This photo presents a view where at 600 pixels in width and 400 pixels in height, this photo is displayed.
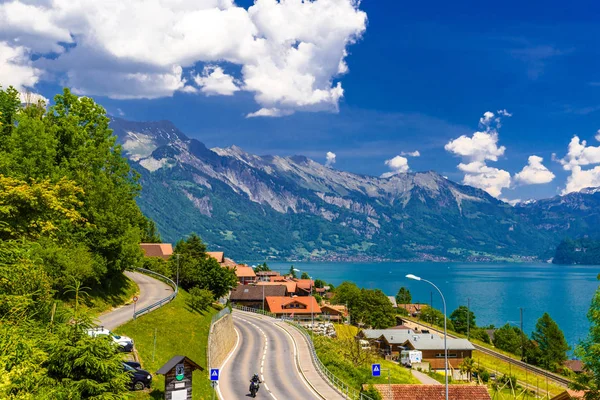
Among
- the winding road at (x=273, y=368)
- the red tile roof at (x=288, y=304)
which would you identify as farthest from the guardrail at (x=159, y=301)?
the red tile roof at (x=288, y=304)

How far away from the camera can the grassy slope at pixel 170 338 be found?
34312 mm

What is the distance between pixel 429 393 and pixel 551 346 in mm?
75784

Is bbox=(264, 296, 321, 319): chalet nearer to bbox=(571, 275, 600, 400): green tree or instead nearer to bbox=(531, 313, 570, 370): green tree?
bbox=(531, 313, 570, 370): green tree

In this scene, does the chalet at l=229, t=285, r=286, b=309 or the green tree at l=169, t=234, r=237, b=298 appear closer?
the green tree at l=169, t=234, r=237, b=298

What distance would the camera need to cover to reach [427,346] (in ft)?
299

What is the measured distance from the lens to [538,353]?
105375 mm

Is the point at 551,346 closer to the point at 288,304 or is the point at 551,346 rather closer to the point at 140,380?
the point at 288,304

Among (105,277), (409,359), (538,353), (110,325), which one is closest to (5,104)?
(105,277)

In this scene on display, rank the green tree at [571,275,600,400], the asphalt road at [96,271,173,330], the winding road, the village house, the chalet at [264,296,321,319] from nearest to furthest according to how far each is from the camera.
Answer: the green tree at [571,275,600,400]
the winding road
the asphalt road at [96,271,173,330]
the village house
the chalet at [264,296,321,319]

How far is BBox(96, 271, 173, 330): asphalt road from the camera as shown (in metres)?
42.2

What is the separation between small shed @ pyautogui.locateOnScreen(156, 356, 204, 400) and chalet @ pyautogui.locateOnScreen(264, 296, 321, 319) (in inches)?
3522

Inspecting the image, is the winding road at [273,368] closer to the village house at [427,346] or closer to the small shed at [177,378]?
the small shed at [177,378]

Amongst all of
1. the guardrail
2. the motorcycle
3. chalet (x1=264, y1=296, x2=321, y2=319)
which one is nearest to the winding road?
the motorcycle

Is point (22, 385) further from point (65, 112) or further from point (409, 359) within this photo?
point (409, 359)
